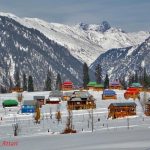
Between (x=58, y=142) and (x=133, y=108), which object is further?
(x=133, y=108)

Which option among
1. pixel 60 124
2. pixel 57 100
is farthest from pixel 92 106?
pixel 60 124

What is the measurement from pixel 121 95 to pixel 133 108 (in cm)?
4185

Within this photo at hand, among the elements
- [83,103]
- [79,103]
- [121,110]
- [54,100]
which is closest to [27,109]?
[79,103]

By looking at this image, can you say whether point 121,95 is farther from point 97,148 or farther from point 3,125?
point 97,148

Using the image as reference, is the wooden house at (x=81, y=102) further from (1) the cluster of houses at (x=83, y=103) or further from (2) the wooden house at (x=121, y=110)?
(2) the wooden house at (x=121, y=110)

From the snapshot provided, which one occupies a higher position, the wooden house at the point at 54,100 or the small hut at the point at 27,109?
the wooden house at the point at 54,100

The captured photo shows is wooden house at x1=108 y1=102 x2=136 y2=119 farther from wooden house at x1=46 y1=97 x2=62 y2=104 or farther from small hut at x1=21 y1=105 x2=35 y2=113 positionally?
wooden house at x1=46 y1=97 x2=62 y2=104

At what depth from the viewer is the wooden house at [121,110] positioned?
8764 centimetres

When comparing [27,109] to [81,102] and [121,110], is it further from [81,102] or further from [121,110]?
[121,110]

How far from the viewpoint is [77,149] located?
28188 millimetres

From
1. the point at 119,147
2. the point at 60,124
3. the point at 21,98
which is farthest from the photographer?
the point at 21,98

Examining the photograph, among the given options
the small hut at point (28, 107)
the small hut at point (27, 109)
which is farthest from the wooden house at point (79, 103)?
the small hut at point (27, 109)

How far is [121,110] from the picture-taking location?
3647 inches

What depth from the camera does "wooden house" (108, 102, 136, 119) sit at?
8764cm
